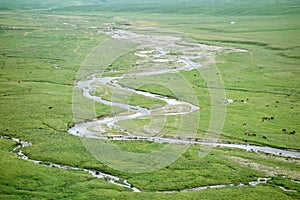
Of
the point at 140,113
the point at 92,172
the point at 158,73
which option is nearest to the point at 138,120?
the point at 140,113

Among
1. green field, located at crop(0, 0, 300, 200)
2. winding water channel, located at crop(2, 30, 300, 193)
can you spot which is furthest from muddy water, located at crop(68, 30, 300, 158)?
green field, located at crop(0, 0, 300, 200)

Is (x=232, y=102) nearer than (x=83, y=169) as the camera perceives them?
No

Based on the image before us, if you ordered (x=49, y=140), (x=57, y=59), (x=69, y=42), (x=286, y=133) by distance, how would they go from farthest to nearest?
(x=69, y=42) < (x=57, y=59) < (x=286, y=133) < (x=49, y=140)

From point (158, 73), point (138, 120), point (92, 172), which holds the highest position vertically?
point (158, 73)

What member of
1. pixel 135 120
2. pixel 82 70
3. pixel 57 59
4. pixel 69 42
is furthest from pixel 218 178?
pixel 69 42

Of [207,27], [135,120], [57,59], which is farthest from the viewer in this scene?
[207,27]

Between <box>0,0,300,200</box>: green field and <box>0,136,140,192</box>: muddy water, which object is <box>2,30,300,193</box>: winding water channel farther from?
<box>0,0,300,200</box>: green field

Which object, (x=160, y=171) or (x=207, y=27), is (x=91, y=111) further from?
(x=207, y=27)

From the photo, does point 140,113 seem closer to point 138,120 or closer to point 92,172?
point 138,120

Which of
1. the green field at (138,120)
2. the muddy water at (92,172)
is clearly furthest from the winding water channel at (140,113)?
the green field at (138,120)

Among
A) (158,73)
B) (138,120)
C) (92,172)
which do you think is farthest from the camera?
(158,73)

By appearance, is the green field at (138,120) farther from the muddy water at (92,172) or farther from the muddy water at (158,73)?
the muddy water at (158,73)
